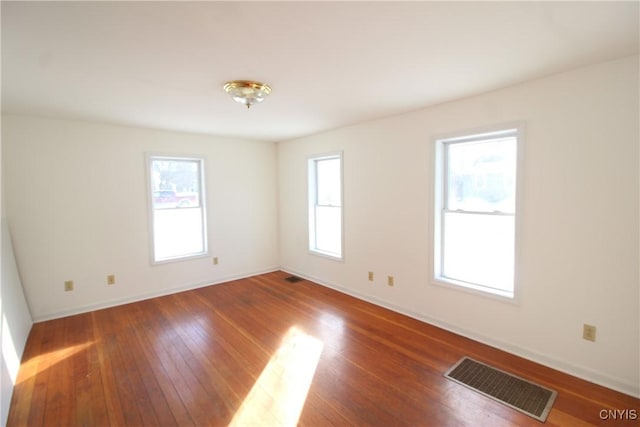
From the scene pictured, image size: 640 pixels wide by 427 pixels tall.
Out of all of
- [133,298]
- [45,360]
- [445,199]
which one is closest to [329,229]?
[445,199]

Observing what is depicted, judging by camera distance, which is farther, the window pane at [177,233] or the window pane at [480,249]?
the window pane at [177,233]

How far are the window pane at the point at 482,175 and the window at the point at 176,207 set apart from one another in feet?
11.8

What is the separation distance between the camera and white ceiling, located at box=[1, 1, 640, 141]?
1.53 meters

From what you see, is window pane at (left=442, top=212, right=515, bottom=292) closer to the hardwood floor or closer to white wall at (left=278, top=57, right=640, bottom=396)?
white wall at (left=278, top=57, right=640, bottom=396)

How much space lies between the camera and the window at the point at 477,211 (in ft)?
9.20

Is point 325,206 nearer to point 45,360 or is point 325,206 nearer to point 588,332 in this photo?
point 588,332

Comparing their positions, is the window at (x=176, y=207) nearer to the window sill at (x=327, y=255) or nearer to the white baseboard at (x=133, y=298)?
the white baseboard at (x=133, y=298)

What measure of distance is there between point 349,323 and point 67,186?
12.1 ft

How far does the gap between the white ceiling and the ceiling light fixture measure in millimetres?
80

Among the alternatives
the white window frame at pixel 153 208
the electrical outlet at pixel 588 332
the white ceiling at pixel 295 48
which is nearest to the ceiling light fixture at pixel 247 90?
the white ceiling at pixel 295 48

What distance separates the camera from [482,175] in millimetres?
2979

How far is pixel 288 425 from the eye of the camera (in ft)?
6.34

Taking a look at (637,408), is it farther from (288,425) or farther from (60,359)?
(60,359)

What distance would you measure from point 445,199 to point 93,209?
4.22 meters
